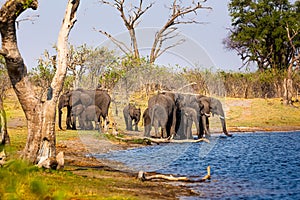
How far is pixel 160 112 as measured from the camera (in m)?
28.8

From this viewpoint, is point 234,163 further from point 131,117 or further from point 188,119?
point 131,117

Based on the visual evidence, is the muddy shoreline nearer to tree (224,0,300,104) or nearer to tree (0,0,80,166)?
tree (0,0,80,166)

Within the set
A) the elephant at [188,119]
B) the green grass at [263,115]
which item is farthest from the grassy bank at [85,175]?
the elephant at [188,119]

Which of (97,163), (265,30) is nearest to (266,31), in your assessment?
(265,30)

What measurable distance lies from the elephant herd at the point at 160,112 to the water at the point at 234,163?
1.59 m

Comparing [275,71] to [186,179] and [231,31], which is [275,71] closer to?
[231,31]

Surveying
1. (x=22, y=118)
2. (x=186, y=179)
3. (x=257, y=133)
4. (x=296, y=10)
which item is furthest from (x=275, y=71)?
(x=186, y=179)

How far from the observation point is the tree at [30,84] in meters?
12.9

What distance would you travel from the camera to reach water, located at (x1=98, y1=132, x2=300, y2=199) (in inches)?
562

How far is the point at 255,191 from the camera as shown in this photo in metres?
14.1

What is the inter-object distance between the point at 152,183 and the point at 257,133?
846 inches

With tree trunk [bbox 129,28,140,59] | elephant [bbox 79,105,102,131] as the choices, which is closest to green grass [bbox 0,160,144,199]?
elephant [bbox 79,105,102,131]

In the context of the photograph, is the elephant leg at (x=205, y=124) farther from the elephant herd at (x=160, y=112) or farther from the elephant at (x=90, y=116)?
the elephant at (x=90, y=116)

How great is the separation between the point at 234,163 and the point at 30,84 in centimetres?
951
